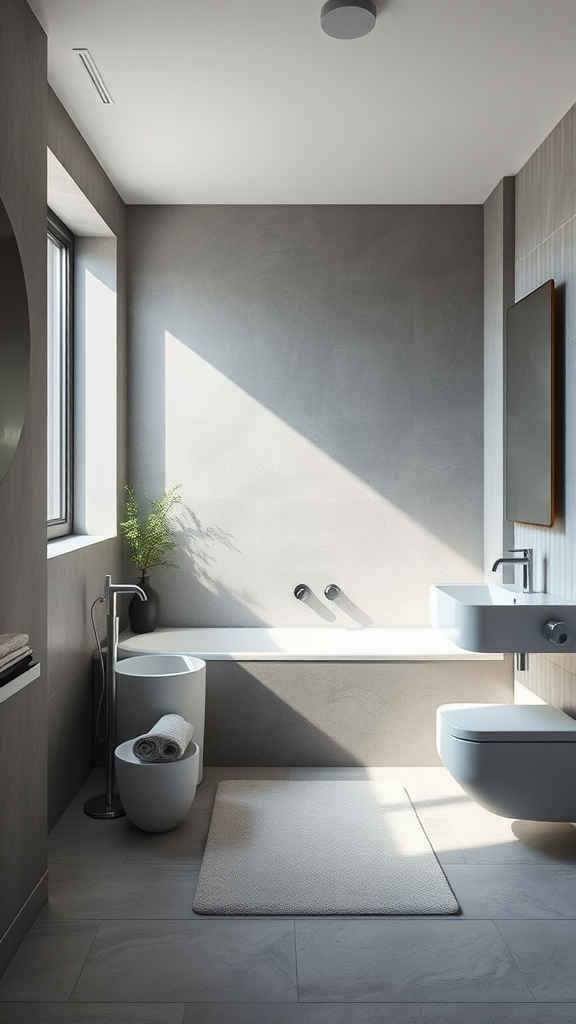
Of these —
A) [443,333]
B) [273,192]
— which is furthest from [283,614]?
[273,192]

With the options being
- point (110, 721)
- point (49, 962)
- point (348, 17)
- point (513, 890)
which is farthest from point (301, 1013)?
point (348, 17)

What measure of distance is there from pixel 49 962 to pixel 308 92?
2.82 metres

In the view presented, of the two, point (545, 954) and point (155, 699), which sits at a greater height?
point (155, 699)

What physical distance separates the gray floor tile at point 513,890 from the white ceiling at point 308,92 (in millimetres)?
2586

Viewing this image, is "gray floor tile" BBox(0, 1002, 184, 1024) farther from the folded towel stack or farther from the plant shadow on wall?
the plant shadow on wall

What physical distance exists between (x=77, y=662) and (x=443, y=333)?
93.0 inches

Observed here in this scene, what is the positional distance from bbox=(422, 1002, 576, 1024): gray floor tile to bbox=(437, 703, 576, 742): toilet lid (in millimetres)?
922

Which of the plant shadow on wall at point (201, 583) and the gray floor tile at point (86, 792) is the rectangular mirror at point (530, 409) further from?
the gray floor tile at point (86, 792)

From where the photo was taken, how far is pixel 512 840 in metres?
3.04

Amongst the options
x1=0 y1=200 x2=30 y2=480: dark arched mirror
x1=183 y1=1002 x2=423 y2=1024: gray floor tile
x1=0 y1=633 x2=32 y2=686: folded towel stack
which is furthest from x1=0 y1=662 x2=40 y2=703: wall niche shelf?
x1=183 y1=1002 x2=423 y2=1024: gray floor tile

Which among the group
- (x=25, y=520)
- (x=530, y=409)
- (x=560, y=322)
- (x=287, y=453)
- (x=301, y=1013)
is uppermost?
(x=560, y=322)

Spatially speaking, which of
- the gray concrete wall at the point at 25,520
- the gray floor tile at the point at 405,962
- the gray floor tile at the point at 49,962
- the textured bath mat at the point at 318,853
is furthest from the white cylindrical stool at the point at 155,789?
the gray floor tile at the point at 405,962

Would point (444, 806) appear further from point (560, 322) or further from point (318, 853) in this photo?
point (560, 322)

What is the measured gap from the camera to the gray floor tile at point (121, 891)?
250 centimetres
